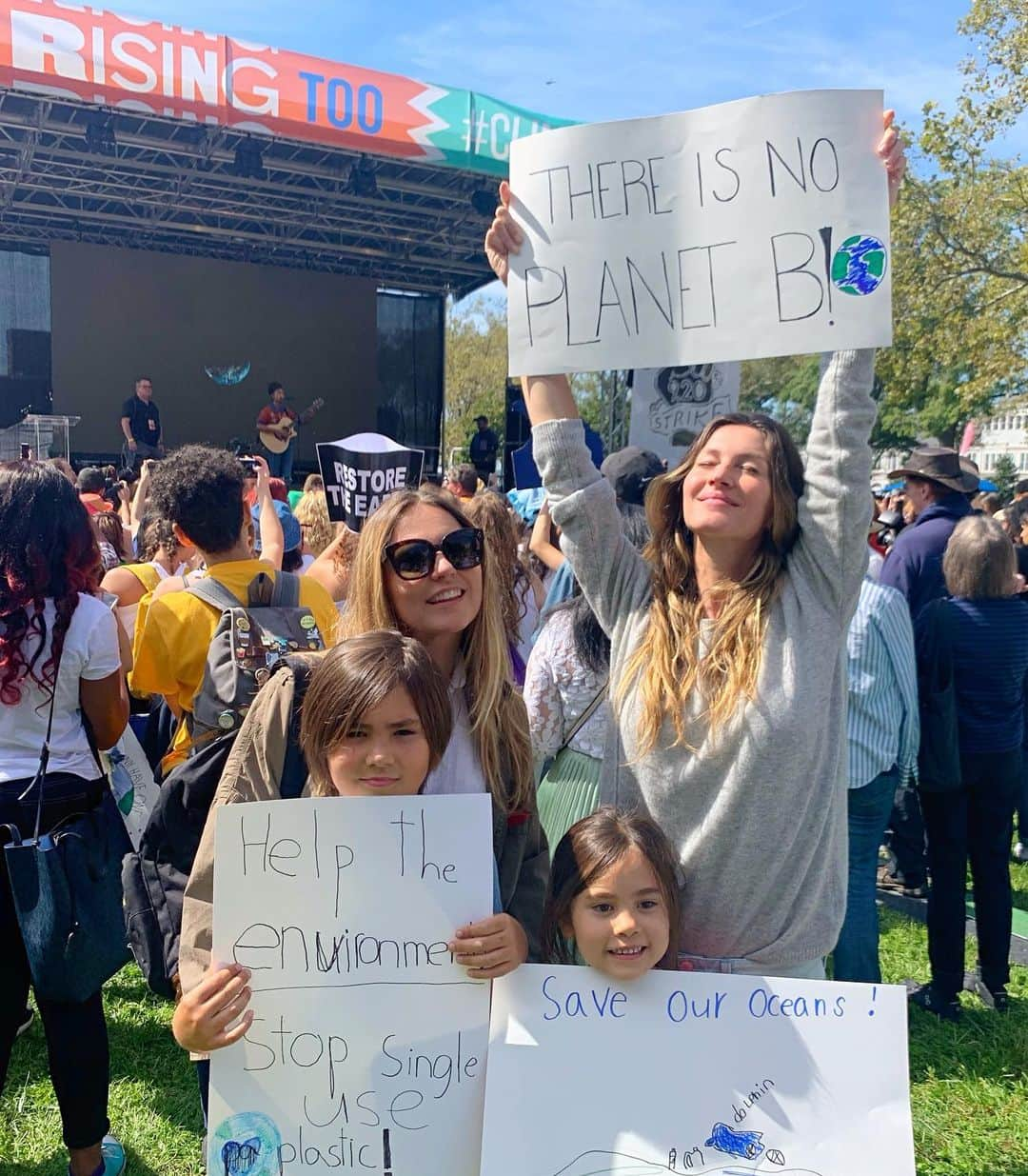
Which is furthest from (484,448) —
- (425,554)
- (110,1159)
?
(425,554)

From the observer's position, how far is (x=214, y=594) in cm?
275

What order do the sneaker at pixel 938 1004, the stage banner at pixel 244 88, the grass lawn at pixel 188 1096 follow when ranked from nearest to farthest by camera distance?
the grass lawn at pixel 188 1096 → the sneaker at pixel 938 1004 → the stage banner at pixel 244 88

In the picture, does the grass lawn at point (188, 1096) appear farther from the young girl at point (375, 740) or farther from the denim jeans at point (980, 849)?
the young girl at point (375, 740)

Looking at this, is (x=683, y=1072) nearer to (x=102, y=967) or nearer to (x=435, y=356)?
(x=102, y=967)

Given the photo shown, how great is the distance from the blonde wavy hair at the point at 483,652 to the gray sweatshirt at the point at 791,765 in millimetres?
208

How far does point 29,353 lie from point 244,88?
9565mm

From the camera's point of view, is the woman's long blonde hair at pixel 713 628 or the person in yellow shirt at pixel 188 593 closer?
the woman's long blonde hair at pixel 713 628

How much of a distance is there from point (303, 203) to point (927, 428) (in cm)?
2687

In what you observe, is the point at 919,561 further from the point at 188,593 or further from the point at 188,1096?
the point at 188,1096

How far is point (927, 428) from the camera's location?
35.7 metres

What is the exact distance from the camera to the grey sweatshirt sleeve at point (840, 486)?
5.24 ft

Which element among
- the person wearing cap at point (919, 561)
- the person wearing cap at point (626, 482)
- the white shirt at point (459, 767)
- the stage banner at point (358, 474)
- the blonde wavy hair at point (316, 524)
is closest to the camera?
the white shirt at point (459, 767)

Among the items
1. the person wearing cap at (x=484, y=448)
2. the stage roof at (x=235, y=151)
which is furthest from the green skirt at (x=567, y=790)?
the person wearing cap at (x=484, y=448)

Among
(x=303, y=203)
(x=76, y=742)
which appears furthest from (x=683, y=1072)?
(x=303, y=203)
